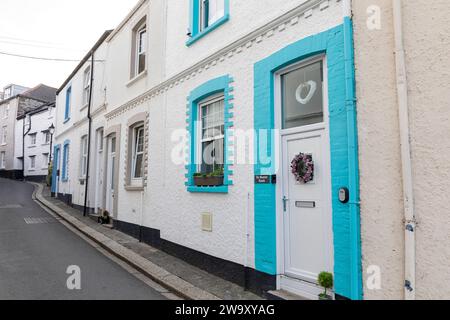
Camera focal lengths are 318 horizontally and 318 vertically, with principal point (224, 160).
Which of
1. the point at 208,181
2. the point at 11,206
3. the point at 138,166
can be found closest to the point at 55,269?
the point at 208,181

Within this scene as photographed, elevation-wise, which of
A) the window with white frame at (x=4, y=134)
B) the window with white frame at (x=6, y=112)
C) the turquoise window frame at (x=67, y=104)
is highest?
the window with white frame at (x=6, y=112)

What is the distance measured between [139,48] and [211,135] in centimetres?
529

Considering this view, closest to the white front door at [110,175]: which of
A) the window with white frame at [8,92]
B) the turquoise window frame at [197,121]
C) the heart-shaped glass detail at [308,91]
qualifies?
the turquoise window frame at [197,121]

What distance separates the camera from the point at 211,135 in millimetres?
6371

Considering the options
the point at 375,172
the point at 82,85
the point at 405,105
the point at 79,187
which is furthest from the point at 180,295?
the point at 82,85

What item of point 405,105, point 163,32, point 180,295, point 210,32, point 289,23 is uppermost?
point 163,32

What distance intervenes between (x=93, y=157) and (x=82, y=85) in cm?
426

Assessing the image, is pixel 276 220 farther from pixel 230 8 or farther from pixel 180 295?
pixel 230 8

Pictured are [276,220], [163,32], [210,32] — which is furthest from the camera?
[163,32]

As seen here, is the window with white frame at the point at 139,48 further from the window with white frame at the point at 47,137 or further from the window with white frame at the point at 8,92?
the window with white frame at the point at 8,92

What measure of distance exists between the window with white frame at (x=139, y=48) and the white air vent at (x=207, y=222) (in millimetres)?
5634

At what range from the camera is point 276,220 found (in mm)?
4656

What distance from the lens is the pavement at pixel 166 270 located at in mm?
4840

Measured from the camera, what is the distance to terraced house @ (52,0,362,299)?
3.99 metres
